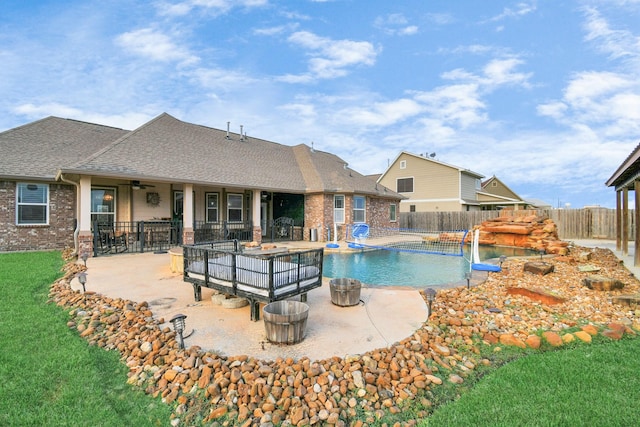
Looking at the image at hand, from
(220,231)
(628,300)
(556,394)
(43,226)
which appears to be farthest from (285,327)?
(43,226)

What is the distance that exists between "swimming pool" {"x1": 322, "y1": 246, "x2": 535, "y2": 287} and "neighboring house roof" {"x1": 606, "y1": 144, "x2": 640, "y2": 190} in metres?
4.29

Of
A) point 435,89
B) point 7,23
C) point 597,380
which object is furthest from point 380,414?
point 435,89

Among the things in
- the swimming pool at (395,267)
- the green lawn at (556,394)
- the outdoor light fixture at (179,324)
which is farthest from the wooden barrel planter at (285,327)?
the swimming pool at (395,267)

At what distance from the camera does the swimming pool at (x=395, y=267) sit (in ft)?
27.2

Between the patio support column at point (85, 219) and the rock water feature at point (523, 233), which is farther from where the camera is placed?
the rock water feature at point (523, 233)

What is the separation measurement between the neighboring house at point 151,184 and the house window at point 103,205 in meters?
0.04

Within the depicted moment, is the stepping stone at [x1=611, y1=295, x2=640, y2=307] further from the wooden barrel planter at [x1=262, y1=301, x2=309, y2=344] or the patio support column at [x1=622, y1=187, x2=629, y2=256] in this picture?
the patio support column at [x1=622, y1=187, x2=629, y2=256]

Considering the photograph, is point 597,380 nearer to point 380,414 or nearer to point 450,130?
point 380,414

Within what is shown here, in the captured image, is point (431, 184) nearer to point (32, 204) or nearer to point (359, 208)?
point (359, 208)

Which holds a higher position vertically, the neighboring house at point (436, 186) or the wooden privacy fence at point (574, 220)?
the neighboring house at point (436, 186)

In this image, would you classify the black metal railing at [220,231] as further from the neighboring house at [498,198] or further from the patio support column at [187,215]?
the neighboring house at [498,198]

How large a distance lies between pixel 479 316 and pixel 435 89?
14887 millimetres

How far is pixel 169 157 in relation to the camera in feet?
42.9

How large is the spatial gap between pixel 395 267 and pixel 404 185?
777 inches
